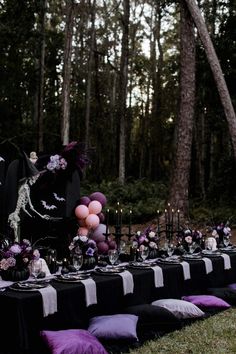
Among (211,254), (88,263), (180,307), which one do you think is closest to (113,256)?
(88,263)

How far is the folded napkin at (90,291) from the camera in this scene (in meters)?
5.29

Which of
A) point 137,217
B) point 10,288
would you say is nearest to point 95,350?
point 10,288

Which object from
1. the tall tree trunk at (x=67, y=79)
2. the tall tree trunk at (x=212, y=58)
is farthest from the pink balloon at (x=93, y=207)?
the tall tree trunk at (x=67, y=79)

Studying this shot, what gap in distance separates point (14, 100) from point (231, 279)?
20.1 metres

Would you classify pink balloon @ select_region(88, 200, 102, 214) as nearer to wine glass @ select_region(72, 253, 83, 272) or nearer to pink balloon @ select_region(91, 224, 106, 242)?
pink balloon @ select_region(91, 224, 106, 242)

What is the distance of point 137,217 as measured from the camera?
62.3ft

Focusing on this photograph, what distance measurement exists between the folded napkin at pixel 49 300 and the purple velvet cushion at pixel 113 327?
23.2 inches

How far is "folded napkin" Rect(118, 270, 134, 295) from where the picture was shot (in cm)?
583

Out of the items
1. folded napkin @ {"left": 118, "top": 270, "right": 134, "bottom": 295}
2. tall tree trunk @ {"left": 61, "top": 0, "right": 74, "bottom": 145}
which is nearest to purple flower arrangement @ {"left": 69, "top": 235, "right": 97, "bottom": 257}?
folded napkin @ {"left": 118, "top": 270, "right": 134, "bottom": 295}

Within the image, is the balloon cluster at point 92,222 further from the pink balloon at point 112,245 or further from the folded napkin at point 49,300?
the folded napkin at point 49,300

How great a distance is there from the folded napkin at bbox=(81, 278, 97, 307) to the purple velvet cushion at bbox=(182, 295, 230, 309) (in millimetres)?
1951

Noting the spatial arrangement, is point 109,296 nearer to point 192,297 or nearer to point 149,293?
point 149,293

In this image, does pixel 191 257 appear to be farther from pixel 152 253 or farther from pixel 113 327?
pixel 113 327

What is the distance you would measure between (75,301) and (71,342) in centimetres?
52
